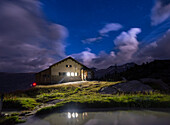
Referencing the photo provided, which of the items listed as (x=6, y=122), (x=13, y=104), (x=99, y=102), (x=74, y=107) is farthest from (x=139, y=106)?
(x=13, y=104)

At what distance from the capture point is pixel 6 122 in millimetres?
6215

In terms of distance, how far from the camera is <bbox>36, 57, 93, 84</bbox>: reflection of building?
94.5 ft

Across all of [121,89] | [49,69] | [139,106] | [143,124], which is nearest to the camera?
[143,124]

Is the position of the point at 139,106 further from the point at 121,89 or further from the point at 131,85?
the point at 131,85

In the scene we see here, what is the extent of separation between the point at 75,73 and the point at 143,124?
26.8 m

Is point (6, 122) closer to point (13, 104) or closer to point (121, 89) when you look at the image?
point (13, 104)

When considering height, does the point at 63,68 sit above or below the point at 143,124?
above

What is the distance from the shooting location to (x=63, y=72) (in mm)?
30312

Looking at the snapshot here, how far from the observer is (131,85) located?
51.1ft

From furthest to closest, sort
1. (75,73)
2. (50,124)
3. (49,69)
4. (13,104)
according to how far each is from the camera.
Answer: (75,73) < (49,69) < (13,104) < (50,124)

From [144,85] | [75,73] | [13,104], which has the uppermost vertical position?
[75,73]

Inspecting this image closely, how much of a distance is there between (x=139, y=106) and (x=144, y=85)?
7.28 metres

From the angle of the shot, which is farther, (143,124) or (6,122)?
(6,122)

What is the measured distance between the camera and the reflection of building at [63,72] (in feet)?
94.5
